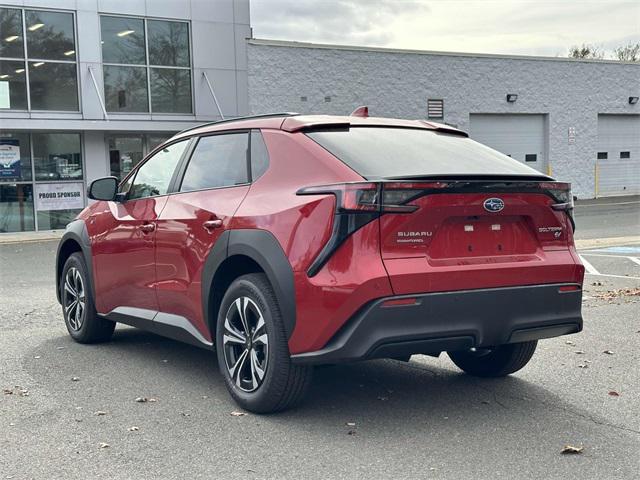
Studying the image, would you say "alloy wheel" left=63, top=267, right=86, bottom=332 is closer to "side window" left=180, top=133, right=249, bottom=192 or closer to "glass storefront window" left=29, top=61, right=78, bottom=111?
"side window" left=180, top=133, right=249, bottom=192

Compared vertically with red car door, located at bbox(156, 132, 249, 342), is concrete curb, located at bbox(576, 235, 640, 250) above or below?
below

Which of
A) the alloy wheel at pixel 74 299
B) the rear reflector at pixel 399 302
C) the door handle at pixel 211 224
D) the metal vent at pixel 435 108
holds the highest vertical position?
the metal vent at pixel 435 108

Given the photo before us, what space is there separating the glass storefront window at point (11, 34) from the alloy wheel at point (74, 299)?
15325mm

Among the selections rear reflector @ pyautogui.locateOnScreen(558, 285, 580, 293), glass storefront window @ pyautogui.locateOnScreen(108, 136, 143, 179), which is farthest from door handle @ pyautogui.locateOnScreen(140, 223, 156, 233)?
glass storefront window @ pyautogui.locateOnScreen(108, 136, 143, 179)

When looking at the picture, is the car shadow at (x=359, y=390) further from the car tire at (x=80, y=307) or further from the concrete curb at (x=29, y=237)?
the concrete curb at (x=29, y=237)

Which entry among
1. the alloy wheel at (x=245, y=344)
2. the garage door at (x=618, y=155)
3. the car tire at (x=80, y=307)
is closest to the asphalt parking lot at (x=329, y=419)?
the car tire at (x=80, y=307)

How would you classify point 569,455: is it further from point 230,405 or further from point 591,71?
point 591,71

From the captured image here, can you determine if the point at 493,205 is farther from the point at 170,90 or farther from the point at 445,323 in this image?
the point at 170,90

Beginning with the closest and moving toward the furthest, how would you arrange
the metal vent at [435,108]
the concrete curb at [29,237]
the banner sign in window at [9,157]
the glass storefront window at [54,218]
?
the concrete curb at [29,237], the banner sign in window at [9,157], the glass storefront window at [54,218], the metal vent at [435,108]

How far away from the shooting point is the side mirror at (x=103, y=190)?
6.22 m

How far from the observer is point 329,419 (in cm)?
448

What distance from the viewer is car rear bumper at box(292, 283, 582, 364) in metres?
3.99

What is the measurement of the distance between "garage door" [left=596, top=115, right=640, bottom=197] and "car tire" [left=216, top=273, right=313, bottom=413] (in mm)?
28689

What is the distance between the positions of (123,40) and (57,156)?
3753mm
